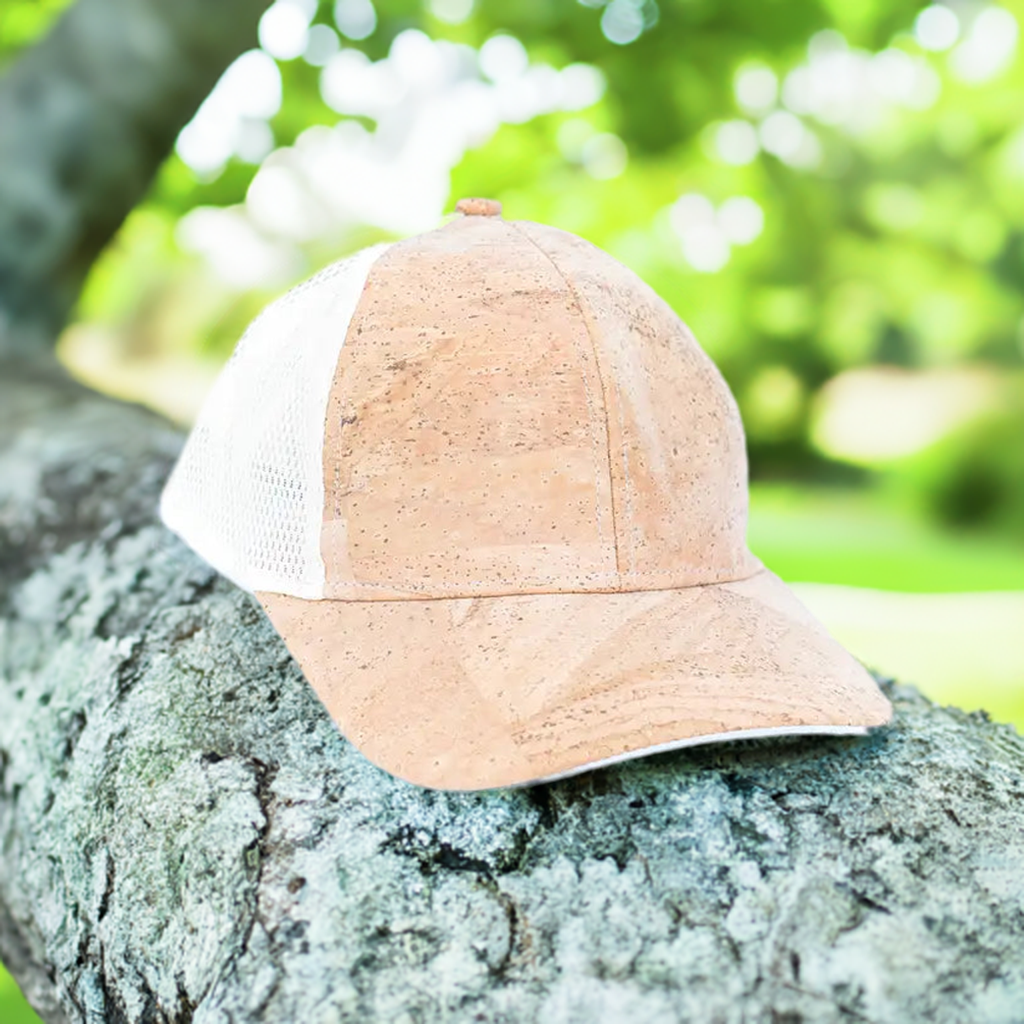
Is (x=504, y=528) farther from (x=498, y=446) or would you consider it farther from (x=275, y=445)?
(x=275, y=445)

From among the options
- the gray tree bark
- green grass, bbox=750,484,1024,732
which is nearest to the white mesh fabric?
the gray tree bark

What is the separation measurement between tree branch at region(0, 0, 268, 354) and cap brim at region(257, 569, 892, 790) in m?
2.36

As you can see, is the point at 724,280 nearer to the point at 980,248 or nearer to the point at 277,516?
the point at 980,248

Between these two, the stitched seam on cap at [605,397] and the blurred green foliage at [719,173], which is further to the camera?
the blurred green foliage at [719,173]

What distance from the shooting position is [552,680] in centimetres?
95

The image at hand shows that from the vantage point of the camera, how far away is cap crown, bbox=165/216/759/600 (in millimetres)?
1061

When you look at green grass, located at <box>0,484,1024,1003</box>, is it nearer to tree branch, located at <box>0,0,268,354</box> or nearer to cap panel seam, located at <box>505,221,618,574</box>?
cap panel seam, located at <box>505,221,618,574</box>

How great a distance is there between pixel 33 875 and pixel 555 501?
0.90m

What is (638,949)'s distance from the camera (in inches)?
33.6

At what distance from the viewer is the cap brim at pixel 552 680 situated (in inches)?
35.6

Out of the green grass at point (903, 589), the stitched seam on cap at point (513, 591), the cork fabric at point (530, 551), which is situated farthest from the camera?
the green grass at point (903, 589)

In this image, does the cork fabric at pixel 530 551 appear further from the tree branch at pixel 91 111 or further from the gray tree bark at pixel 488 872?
the tree branch at pixel 91 111

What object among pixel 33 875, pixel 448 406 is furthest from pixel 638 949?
pixel 33 875

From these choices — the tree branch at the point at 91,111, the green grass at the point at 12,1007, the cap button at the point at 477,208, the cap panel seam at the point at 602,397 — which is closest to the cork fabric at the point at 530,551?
the cap panel seam at the point at 602,397
